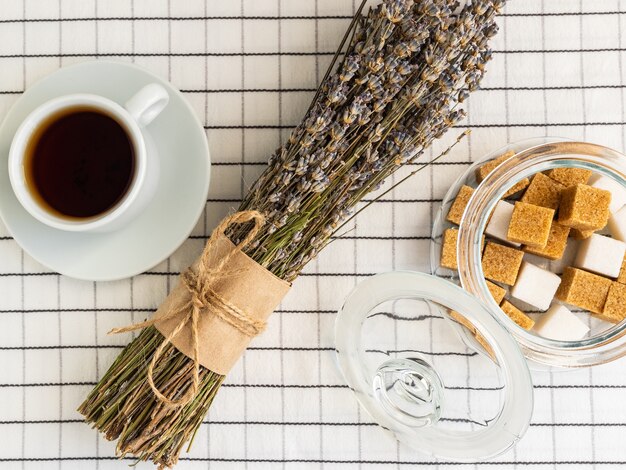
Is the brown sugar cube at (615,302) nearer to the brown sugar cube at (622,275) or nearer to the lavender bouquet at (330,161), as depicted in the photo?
the brown sugar cube at (622,275)

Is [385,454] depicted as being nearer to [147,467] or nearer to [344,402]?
[344,402]

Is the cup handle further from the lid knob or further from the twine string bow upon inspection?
the lid knob

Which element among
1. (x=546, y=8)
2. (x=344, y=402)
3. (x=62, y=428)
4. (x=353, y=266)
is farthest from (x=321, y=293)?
(x=546, y=8)

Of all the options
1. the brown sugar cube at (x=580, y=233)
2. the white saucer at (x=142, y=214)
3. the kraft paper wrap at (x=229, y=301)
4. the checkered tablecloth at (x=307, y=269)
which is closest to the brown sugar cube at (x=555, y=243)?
the brown sugar cube at (x=580, y=233)

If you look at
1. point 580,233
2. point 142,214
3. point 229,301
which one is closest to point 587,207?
point 580,233

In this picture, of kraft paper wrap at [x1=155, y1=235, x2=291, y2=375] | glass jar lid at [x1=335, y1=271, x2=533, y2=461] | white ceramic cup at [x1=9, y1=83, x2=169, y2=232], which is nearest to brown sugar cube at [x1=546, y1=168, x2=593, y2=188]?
glass jar lid at [x1=335, y1=271, x2=533, y2=461]

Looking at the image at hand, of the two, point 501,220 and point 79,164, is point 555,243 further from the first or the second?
point 79,164
